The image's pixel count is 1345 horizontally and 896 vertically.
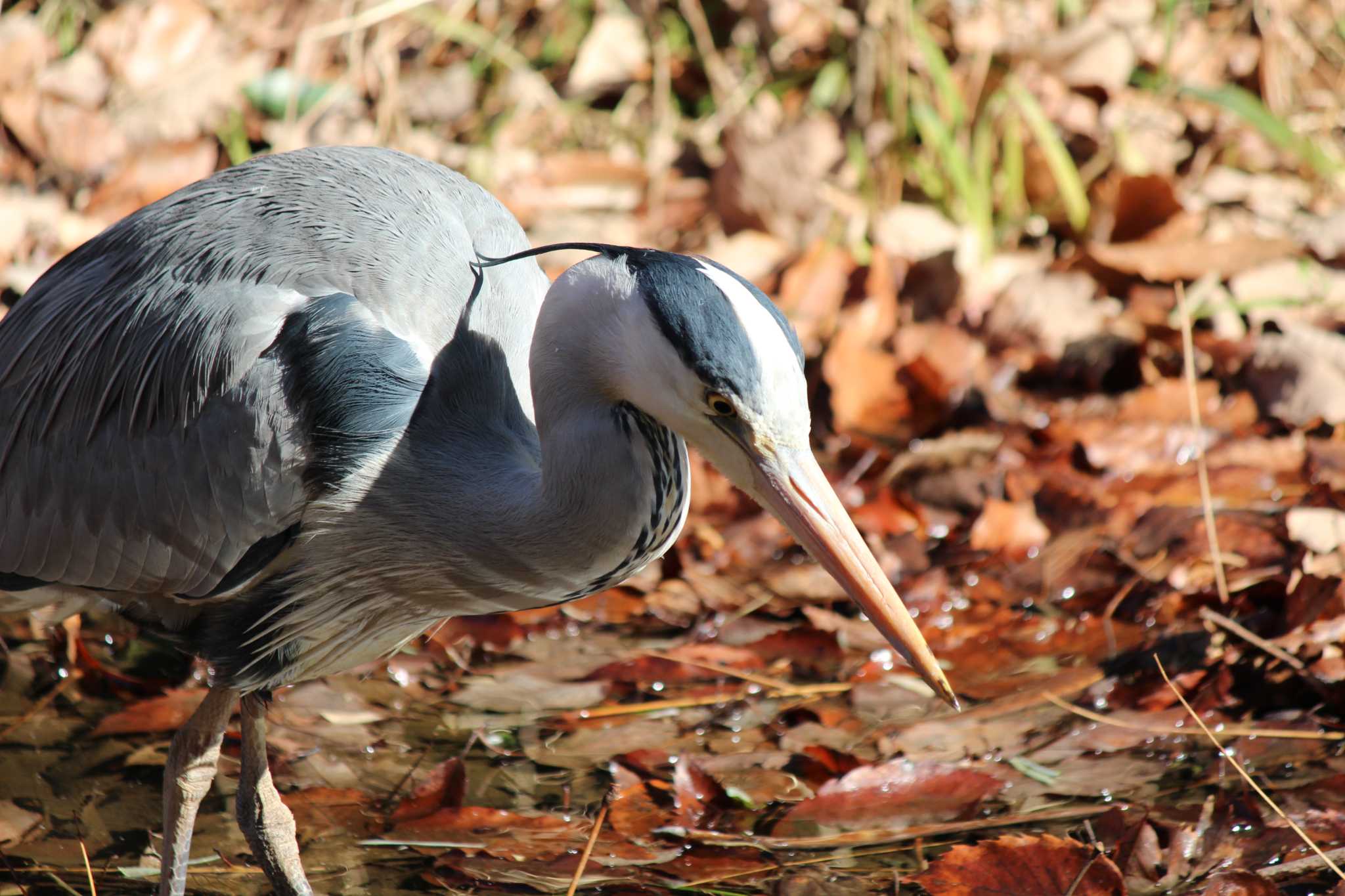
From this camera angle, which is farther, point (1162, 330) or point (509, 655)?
point (1162, 330)

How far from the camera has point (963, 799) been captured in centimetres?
324

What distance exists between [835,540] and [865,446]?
7.36 feet

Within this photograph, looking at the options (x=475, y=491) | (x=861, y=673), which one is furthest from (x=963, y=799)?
(x=475, y=491)

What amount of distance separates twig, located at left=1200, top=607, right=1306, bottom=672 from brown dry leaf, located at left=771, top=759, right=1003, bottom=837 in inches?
25.7

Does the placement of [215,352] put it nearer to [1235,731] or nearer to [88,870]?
[88,870]

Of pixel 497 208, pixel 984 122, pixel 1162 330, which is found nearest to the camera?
pixel 497 208

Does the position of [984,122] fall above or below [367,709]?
above

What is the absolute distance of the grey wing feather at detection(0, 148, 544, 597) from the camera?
2912mm


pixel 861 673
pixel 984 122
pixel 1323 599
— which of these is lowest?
pixel 861 673

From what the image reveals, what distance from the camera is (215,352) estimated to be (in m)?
2.94

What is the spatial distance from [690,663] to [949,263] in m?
2.12

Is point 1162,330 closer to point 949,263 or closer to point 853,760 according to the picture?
point 949,263

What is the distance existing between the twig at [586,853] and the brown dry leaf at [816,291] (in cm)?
226

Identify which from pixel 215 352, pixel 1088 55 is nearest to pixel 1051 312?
pixel 1088 55
